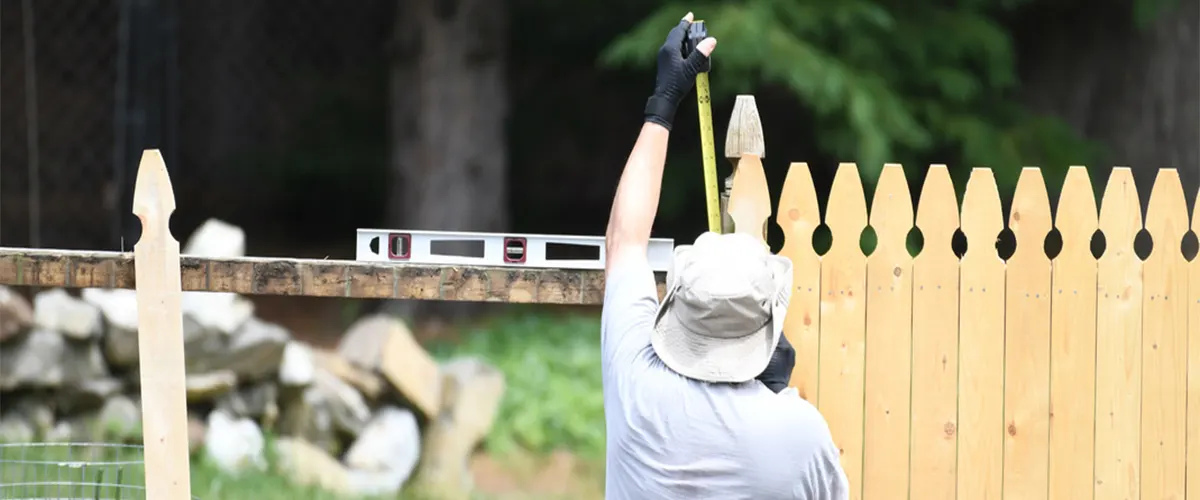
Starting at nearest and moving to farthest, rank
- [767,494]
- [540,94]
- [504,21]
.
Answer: [767,494]
[504,21]
[540,94]

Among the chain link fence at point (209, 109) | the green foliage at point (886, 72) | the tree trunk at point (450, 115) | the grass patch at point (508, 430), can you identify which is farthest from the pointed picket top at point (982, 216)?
the chain link fence at point (209, 109)

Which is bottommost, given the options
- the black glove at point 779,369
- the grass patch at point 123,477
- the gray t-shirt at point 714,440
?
the grass patch at point 123,477

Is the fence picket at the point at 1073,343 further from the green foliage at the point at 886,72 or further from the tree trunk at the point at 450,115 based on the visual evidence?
the tree trunk at the point at 450,115

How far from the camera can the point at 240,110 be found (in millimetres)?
12156

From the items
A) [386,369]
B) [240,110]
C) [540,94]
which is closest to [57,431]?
[386,369]

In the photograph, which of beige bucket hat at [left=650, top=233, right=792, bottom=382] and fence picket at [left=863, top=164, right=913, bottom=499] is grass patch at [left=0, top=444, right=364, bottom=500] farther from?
beige bucket hat at [left=650, top=233, right=792, bottom=382]

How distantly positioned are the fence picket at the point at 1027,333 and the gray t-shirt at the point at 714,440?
3.33 ft

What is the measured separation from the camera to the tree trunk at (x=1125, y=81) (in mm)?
8602

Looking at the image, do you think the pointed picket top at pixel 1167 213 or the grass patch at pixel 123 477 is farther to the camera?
the grass patch at pixel 123 477

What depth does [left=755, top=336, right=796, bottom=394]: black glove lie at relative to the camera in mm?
2633

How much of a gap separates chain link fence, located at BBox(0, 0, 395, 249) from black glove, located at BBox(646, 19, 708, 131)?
8577mm

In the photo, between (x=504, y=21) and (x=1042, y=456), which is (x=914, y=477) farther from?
Result: (x=504, y=21)

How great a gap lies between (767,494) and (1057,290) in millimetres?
1292

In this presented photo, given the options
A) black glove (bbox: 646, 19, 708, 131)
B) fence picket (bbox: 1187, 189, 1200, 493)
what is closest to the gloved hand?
black glove (bbox: 646, 19, 708, 131)
